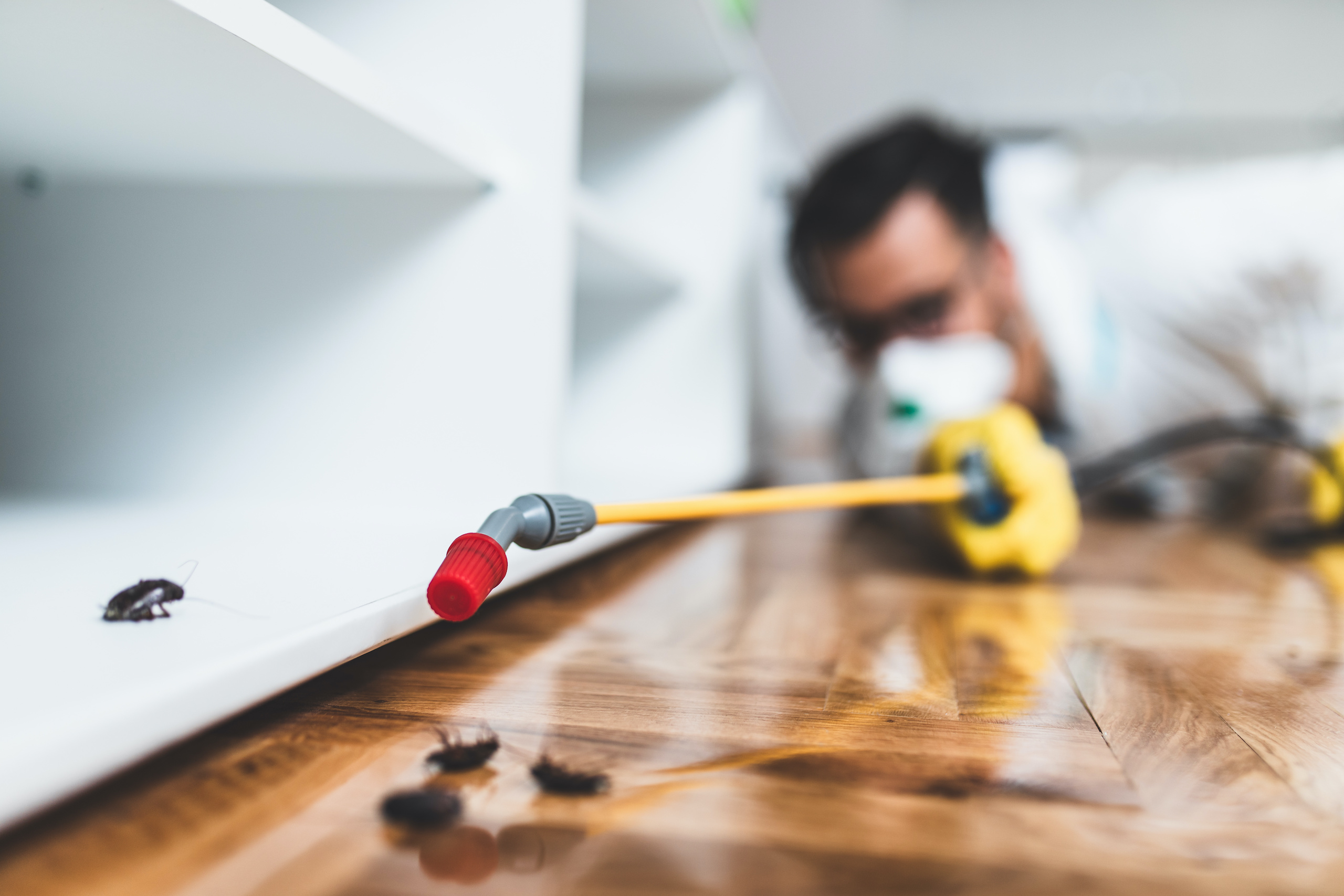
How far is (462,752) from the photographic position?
14.3 inches

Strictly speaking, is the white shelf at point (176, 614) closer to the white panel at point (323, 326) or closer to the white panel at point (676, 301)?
the white panel at point (323, 326)

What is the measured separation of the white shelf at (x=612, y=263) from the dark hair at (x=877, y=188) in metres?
0.27

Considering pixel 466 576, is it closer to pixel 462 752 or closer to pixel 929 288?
pixel 462 752

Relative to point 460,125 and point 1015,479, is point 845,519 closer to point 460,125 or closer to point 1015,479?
point 1015,479

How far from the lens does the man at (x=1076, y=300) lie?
1257mm

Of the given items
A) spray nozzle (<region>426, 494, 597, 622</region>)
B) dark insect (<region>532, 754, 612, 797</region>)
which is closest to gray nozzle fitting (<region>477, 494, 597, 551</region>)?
spray nozzle (<region>426, 494, 597, 622</region>)

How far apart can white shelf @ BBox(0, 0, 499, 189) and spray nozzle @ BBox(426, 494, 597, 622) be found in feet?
0.82

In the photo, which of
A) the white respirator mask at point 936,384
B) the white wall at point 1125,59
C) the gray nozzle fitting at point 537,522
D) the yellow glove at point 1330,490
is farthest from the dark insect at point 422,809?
the white wall at point 1125,59

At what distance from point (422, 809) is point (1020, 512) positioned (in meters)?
0.67

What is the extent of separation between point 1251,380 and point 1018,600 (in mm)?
961

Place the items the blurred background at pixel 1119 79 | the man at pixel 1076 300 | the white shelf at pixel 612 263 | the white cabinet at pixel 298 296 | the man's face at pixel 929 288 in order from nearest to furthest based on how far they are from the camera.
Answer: the white cabinet at pixel 298 296, the white shelf at pixel 612 263, the man at pixel 1076 300, the man's face at pixel 929 288, the blurred background at pixel 1119 79

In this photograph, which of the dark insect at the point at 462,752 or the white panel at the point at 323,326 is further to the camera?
the white panel at the point at 323,326

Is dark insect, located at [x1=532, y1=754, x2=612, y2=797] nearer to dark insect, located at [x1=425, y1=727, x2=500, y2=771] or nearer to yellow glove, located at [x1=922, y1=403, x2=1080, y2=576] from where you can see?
dark insect, located at [x1=425, y1=727, x2=500, y2=771]

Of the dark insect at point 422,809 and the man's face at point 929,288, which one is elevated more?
the man's face at point 929,288
